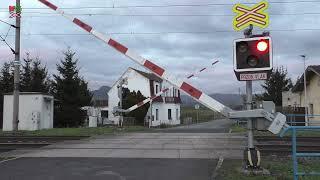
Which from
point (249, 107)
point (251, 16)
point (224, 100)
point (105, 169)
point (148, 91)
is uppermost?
point (148, 91)

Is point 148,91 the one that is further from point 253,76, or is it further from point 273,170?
point 253,76

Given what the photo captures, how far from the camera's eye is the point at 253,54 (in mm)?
10711

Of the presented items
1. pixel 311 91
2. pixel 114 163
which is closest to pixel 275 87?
pixel 311 91

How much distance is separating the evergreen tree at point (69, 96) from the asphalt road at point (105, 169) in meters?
36.1

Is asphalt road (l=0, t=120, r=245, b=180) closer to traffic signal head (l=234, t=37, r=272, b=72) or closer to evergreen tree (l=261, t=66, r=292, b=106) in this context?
traffic signal head (l=234, t=37, r=272, b=72)

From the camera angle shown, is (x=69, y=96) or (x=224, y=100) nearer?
(x=69, y=96)

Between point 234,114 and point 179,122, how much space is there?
73.2 meters

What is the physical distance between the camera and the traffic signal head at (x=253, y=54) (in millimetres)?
10625

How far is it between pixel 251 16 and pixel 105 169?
5641 millimetres

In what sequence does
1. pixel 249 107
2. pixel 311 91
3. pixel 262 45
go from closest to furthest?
pixel 262 45 → pixel 249 107 → pixel 311 91

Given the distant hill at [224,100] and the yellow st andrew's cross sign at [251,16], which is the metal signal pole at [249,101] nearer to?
the yellow st andrew's cross sign at [251,16]

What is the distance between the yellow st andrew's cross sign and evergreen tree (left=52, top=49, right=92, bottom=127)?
41.8 meters

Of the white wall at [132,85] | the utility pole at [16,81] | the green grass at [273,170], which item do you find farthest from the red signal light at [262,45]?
the white wall at [132,85]

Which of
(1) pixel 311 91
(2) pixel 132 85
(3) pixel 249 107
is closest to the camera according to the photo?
(3) pixel 249 107
